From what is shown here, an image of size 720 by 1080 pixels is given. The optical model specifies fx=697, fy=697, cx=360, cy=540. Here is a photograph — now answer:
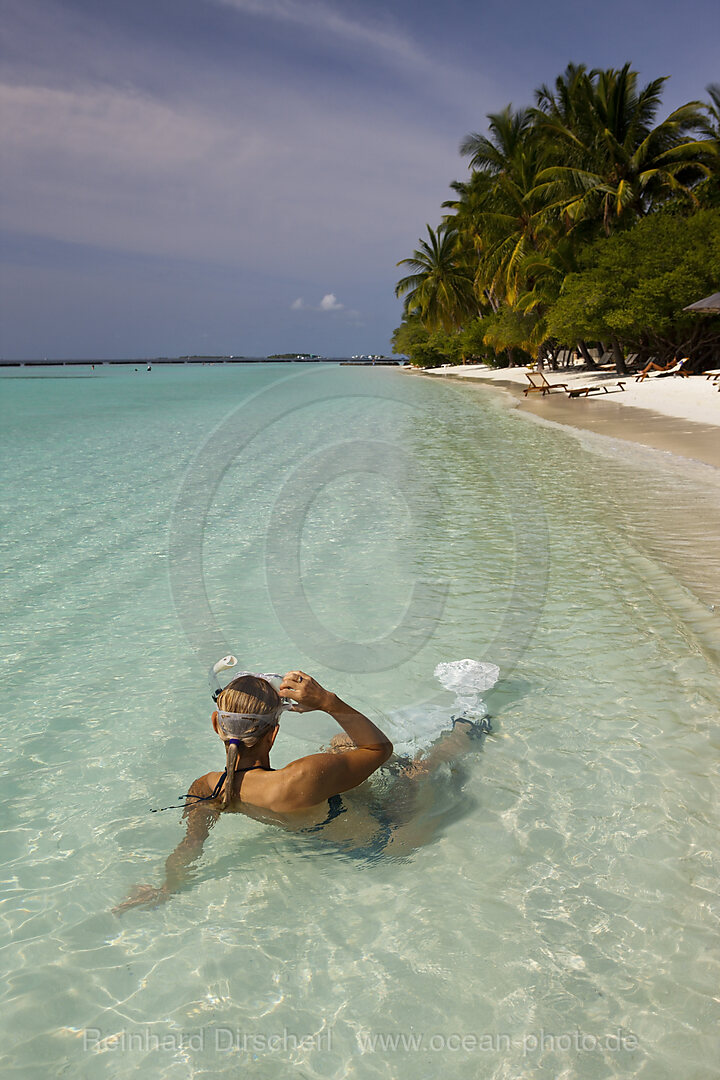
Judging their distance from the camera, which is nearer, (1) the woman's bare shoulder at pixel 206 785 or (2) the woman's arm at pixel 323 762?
(2) the woman's arm at pixel 323 762

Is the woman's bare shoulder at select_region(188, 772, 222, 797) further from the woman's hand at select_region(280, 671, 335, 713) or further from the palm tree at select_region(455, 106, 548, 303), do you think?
the palm tree at select_region(455, 106, 548, 303)

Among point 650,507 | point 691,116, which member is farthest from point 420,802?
point 691,116

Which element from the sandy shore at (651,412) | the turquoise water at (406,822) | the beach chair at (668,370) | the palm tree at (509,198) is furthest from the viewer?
the palm tree at (509,198)

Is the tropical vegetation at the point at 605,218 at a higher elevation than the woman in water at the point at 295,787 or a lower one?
higher

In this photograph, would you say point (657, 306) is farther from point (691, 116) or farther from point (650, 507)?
point (650, 507)

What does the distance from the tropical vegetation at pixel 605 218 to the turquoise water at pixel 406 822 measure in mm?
22914

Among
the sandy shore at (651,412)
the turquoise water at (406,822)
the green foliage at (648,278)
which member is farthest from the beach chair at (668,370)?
the turquoise water at (406,822)

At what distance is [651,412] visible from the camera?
20938 millimetres

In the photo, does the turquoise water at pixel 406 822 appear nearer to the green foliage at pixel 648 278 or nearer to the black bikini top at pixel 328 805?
the black bikini top at pixel 328 805

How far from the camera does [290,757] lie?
13.9 ft

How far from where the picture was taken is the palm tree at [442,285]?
203ft

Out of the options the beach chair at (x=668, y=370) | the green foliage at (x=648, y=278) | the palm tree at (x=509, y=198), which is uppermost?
the palm tree at (x=509, y=198)

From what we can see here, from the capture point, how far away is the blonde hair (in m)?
2.85

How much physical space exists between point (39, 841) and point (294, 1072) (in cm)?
183
